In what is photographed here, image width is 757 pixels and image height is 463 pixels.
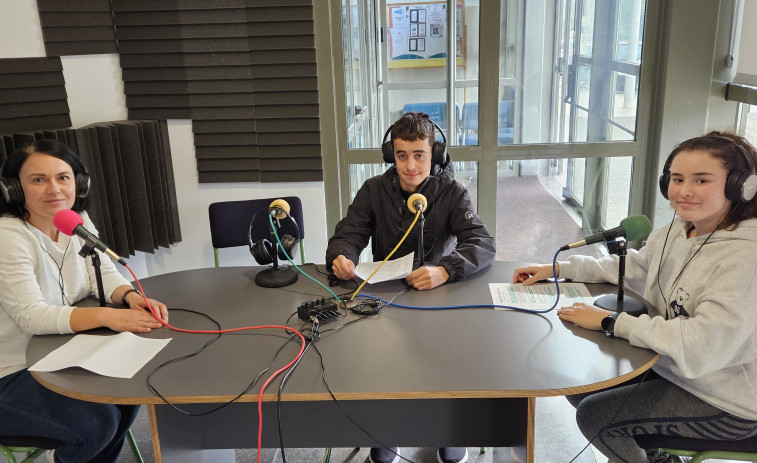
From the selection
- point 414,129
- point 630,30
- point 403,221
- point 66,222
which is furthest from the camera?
point 630,30

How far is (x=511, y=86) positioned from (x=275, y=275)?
1.89 metres

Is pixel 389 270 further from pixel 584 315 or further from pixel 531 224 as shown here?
pixel 531 224

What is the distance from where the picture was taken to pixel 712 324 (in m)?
1.50

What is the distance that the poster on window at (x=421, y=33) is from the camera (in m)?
3.28

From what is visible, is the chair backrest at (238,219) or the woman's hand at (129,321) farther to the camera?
the chair backrest at (238,219)

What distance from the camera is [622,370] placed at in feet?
4.83

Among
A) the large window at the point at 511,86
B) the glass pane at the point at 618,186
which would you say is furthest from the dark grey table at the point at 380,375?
the glass pane at the point at 618,186

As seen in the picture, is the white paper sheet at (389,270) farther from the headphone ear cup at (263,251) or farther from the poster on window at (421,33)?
the poster on window at (421,33)

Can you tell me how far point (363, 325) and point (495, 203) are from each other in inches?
73.7

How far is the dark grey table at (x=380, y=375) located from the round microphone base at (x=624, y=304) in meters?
0.12

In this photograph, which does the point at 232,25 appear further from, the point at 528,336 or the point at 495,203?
the point at 528,336

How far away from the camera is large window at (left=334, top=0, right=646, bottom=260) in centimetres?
328

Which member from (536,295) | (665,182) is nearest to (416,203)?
(536,295)

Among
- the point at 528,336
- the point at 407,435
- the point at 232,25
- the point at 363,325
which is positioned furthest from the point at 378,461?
the point at 232,25
